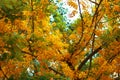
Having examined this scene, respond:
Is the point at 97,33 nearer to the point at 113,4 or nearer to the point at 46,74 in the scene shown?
the point at 113,4

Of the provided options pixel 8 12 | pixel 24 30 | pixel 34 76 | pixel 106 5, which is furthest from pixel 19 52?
pixel 106 5

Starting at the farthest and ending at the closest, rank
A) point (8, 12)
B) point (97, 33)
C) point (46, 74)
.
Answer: point (97, 33)
point (46, 74)
point (8, 12)

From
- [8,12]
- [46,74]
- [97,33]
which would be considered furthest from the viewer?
[97,33]

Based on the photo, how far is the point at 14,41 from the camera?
18.8 feet

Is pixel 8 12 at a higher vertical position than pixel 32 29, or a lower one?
higher

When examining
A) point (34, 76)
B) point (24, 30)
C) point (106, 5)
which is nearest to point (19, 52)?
point (34, 76)

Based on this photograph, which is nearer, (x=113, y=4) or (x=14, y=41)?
(x=14, y=41)

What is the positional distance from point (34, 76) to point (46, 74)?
0.81 feet

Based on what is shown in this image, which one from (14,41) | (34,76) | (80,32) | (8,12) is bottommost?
(34,76)

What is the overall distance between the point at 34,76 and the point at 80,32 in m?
1.60

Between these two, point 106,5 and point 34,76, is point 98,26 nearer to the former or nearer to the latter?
point 106,5

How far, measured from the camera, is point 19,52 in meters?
5.87

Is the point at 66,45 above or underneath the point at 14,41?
underneath

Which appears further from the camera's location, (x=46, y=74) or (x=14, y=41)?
(x=46, y=74)
